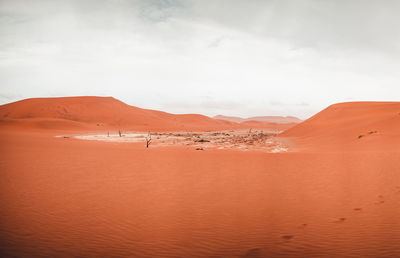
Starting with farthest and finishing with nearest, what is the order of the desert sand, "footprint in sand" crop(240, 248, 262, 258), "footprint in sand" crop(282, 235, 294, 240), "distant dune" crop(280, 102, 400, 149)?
"distant dune" crop(280, 102, 400, 149) → "footprint in sand" crop(282, 235, 294, 240) → the desert sand → "footprint in sand" crop(240, 248, 262, 258)

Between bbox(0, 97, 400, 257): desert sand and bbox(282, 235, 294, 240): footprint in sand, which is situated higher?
bbox(0, 97, 400, 257): desert sand

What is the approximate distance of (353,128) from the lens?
20844mm

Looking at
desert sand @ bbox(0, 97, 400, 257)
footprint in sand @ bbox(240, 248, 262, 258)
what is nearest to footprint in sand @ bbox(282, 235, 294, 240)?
desert sand @ bbox(0, 97, 400, 257)

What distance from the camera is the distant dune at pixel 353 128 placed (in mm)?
16344

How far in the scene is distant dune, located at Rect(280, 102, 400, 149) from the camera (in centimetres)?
1634

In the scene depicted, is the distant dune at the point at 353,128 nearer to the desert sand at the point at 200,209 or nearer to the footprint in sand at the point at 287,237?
the desert sand at the point at 200,209

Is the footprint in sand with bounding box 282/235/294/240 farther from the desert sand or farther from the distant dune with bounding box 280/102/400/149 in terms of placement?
the distant dune with bounding box 280/102/400/149

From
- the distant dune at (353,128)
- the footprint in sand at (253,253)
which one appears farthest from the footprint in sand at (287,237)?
the distant dune at (353,128)

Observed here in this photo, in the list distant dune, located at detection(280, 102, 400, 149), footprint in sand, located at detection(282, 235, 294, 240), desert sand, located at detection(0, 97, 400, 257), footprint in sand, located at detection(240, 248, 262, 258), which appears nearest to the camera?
footprint in sand, located at detection(240, 248, 262, 258)

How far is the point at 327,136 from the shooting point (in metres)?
20.9

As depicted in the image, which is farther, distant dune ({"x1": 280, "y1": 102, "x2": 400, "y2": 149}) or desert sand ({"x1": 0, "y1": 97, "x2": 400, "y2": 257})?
distant dune ({"x1": 280, "y1": 102, "x2": 400, "y2": 149})

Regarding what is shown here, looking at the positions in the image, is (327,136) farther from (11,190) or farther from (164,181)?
(11,190)

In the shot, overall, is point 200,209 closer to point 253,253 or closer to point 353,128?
point 253,253

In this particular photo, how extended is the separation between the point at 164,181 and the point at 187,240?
13.3 feet
